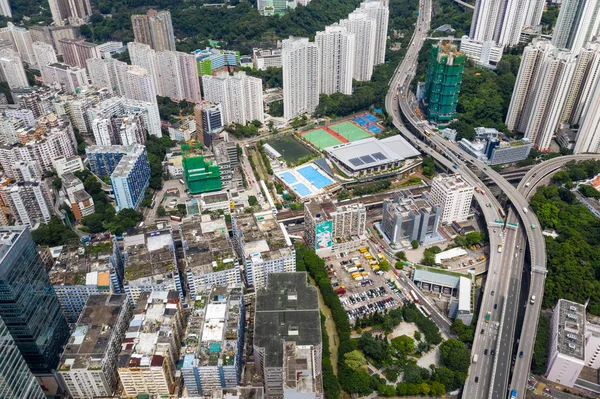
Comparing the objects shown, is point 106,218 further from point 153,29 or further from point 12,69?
point 153,29

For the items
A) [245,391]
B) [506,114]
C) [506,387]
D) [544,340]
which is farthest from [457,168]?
[245,391]

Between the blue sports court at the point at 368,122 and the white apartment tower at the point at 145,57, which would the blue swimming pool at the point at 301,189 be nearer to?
the blue sports court at the point at 368,122

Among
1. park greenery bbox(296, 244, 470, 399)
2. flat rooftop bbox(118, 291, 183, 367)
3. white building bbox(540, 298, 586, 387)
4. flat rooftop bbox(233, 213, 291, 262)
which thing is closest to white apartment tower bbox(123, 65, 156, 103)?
flat rooftop bbox(233, 213, 291, 262)

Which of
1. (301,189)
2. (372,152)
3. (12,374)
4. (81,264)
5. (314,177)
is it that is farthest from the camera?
(372,152)

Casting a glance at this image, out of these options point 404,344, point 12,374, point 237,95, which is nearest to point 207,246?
point 12,374

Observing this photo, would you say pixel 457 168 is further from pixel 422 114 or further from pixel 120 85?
pixel 120 85

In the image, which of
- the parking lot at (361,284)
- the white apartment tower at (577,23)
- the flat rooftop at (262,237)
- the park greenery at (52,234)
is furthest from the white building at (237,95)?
the white apartment tower at (577,23)
